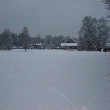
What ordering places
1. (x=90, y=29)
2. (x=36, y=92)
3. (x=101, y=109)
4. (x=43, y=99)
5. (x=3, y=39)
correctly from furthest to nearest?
(x=3, y=39), (x=90, y=29), (x=36, y=92), (x=43, y=99), (x=101, y=109)

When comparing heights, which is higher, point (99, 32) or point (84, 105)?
point (99, 32)

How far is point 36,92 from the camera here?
17.7 ft

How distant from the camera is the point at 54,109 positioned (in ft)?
13.5

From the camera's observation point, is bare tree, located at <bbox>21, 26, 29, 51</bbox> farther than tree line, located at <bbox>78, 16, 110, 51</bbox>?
Yes

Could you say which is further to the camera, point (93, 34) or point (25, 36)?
point (25, 36)

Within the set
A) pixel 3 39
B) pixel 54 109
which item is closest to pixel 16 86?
pixel 54 109

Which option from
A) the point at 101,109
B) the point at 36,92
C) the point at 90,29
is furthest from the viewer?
the point at 90,29

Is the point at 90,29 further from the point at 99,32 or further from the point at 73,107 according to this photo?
the point at 73,107

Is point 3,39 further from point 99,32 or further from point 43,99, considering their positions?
point 43,99

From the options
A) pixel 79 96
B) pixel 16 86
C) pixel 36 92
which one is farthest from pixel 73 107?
pixel 16 86

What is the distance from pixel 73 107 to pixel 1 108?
7.91ft

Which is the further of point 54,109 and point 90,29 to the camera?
point 90,29

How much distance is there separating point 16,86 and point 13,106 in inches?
76.2

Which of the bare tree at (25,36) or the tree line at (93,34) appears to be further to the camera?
the bare tree at (25,36)
